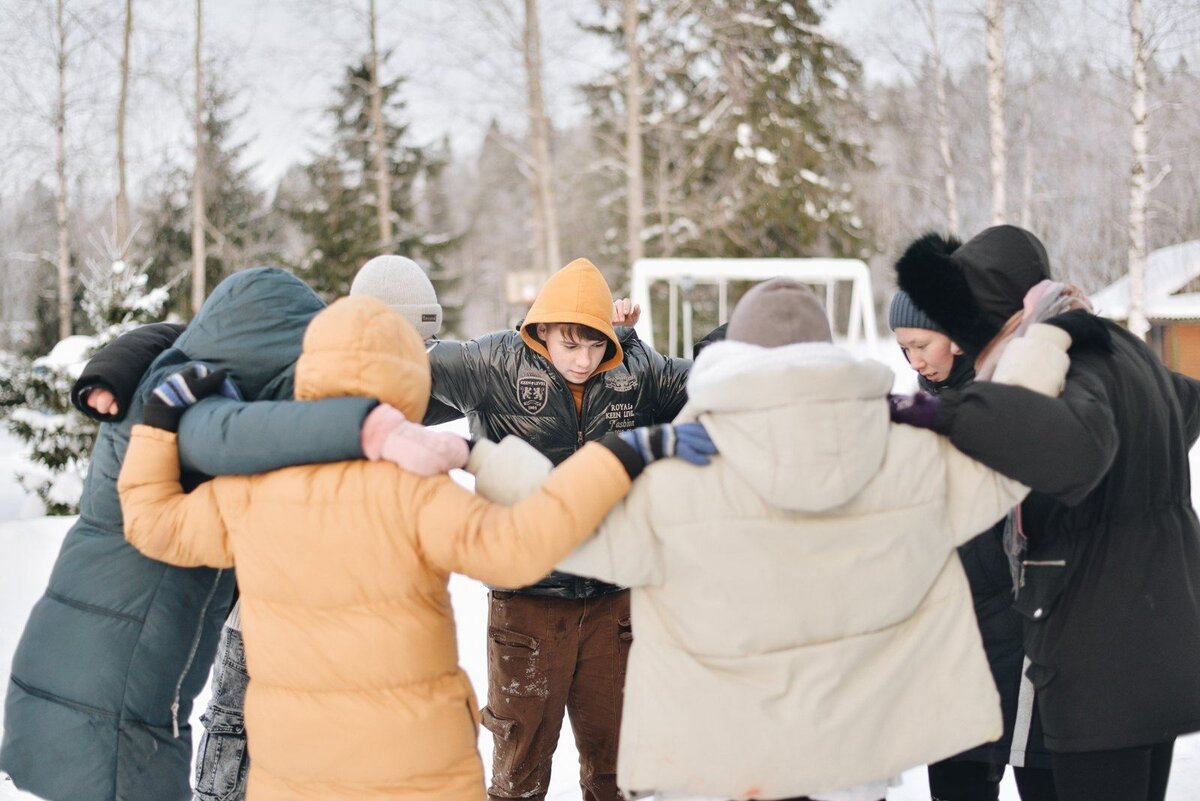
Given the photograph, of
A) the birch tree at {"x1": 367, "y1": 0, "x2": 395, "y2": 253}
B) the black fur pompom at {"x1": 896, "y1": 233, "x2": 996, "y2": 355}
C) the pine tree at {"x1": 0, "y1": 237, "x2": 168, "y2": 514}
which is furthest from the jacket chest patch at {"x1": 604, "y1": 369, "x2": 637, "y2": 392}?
the birch tree at {"x1": 367, "y1": 0, "x2": 395, "y2": 253}

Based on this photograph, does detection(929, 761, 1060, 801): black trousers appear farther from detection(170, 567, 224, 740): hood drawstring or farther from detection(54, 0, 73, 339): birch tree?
detection(54, 0, 73, 339): birch tree

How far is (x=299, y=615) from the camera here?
1760mm

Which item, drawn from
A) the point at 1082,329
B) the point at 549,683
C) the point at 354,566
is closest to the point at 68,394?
the point at 549,683

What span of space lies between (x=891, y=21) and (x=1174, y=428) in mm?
15547

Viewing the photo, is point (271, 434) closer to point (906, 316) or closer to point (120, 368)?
point (120, 368)

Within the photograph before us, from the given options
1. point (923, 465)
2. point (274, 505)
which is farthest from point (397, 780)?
point (923, 465)

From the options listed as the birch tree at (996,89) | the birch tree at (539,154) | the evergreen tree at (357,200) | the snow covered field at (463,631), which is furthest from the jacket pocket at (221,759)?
the evergreen tree at (357,200)

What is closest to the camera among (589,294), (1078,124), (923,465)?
(923,465)

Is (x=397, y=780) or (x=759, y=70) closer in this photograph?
(x=397, y=780)

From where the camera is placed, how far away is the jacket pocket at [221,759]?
7.37 feet

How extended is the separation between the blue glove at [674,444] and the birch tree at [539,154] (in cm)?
1278

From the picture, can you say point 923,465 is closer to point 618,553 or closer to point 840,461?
point 840,461

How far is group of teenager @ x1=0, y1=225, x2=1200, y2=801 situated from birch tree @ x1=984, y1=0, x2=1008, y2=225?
12244mm

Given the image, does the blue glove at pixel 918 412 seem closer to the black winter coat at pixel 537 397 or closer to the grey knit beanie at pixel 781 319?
the grey knit beanie at pixel 781 319
